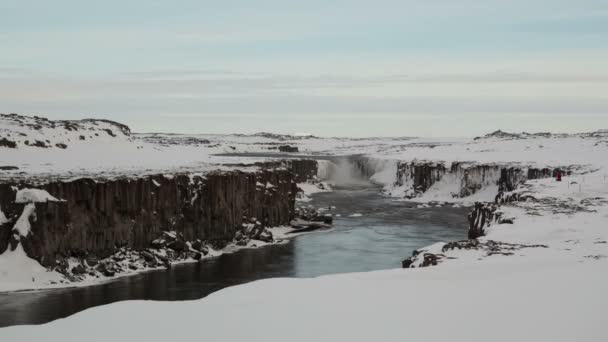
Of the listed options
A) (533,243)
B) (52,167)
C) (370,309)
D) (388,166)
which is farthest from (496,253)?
(388,166)

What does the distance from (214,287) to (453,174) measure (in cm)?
3718

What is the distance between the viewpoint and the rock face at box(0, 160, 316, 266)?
29.7 m

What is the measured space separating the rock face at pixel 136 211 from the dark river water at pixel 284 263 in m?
2.53

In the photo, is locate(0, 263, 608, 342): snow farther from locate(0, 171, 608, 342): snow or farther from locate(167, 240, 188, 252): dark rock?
locate(167, 240, 188, 252): dark rock

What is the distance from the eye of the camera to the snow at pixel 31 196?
29656 millimetres

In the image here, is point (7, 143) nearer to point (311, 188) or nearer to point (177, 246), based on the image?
point (177, 246)

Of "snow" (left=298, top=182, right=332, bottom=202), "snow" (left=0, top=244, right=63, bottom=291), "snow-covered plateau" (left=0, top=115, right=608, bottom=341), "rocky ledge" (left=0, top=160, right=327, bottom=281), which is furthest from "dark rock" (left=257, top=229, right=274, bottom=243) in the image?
"snow" (left=298, top=182, right=332, bottom=202)

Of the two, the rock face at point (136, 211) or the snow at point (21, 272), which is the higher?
the rock face at point (136, 211)

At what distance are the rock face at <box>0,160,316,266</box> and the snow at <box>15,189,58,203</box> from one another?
19cm

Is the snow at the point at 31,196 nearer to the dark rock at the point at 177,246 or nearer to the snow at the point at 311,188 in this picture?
the dark rock at the point at 177,246

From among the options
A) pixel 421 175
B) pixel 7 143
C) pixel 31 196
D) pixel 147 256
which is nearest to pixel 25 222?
pixel 31 196

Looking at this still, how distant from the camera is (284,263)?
32.7 meters

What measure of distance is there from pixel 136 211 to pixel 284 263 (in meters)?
7.18

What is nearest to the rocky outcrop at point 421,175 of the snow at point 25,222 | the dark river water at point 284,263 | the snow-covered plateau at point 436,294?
the dark river water at point 284,263
